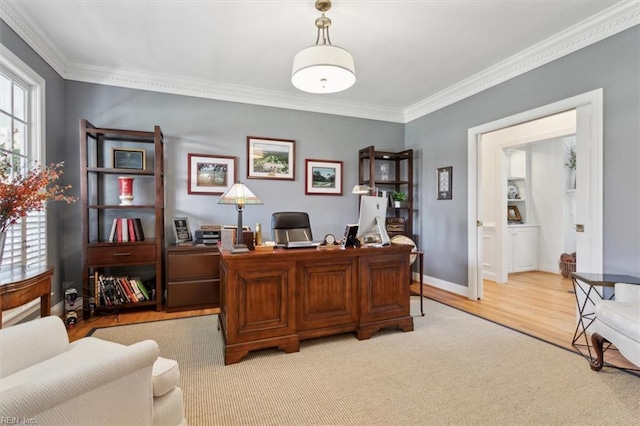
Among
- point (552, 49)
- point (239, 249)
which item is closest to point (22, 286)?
point (239, 249)

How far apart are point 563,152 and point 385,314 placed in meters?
5.23

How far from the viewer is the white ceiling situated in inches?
99.6

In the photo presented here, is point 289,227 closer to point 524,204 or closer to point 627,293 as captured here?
point 627,293

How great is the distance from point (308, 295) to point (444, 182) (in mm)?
2952

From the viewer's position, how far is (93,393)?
3.27 feet

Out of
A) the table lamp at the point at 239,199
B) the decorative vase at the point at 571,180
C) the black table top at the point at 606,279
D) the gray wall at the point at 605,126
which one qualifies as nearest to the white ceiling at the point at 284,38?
the gray wall at the point at 605,126

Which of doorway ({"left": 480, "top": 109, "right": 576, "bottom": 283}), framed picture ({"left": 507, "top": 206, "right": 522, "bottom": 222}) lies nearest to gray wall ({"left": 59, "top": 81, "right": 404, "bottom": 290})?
doorway ({"left": 480, "top": 109, "right": 576, "bottom": 283})

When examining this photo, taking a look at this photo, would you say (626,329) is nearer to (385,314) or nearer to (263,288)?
(385,314)

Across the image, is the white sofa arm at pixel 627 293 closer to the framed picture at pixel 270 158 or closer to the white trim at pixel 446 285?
the white trim at pixel 446 285

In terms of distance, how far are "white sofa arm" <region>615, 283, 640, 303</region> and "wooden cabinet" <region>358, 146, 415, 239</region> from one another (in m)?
2.65

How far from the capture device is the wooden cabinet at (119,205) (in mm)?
3312

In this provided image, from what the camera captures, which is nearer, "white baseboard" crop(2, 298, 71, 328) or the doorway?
"white baseboard" crop(2, 298, 71, 328)

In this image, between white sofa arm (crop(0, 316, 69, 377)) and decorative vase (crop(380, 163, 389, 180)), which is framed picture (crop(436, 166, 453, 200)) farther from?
white sofa arm (crop(0, 316, 69, 377))

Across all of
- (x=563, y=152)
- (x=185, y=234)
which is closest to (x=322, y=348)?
(x=185, y=234)
